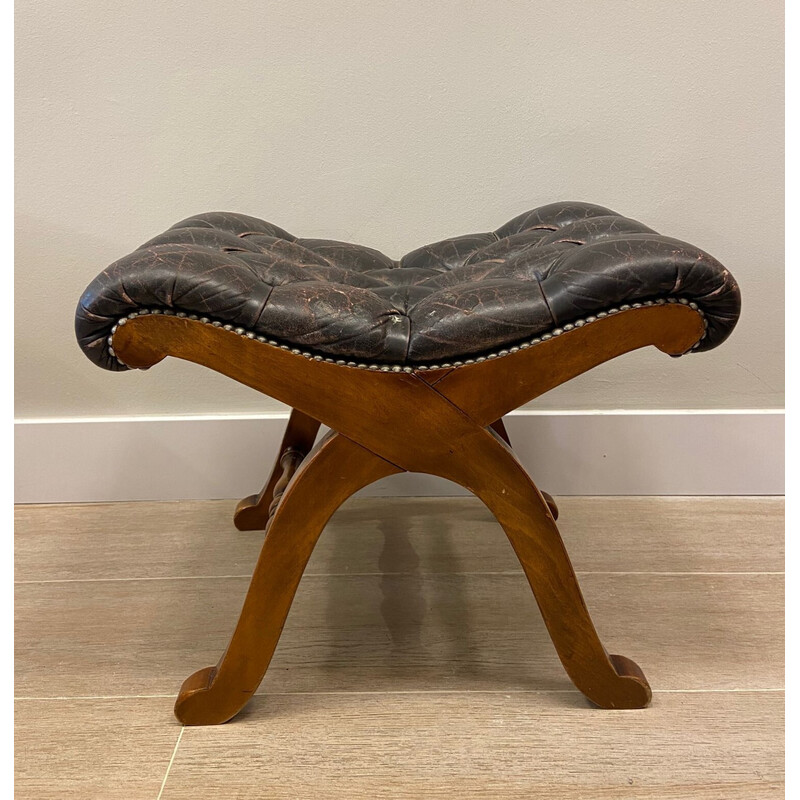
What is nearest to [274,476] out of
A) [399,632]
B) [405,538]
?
[405,538]

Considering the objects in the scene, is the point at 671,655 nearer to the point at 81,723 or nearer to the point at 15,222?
the point at 81,723

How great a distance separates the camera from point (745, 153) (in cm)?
143

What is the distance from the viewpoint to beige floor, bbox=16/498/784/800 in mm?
842

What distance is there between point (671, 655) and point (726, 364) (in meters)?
0.67

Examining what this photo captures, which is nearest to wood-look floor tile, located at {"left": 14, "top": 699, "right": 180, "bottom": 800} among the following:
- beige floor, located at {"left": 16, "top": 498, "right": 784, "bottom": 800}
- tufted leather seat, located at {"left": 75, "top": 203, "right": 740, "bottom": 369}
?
beige floor, located at {"left": 16, "top": 498, "right": 784, "bottom": 800}

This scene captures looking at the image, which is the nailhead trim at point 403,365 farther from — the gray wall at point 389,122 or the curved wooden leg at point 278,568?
the gray wall at point 389,122

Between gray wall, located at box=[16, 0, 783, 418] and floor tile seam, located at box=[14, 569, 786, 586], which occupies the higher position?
gray wall, located at box=[16, 0, 783, 418]

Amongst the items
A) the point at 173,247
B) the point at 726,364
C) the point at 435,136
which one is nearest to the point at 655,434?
the point at 726,364

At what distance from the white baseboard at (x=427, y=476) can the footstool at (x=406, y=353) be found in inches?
23.7

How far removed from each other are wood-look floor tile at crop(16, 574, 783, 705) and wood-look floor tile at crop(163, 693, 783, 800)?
39 millimetres

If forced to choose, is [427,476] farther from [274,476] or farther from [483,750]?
[483,750]

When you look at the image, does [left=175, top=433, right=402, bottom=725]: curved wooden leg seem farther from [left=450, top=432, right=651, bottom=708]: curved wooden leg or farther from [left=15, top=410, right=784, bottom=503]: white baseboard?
[left=15, top=410, right=784, bottom=503]: white baseboard

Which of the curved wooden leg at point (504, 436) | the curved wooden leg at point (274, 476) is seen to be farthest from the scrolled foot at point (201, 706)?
the curved wooden leg at point (504, 436)

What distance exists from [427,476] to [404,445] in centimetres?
65
